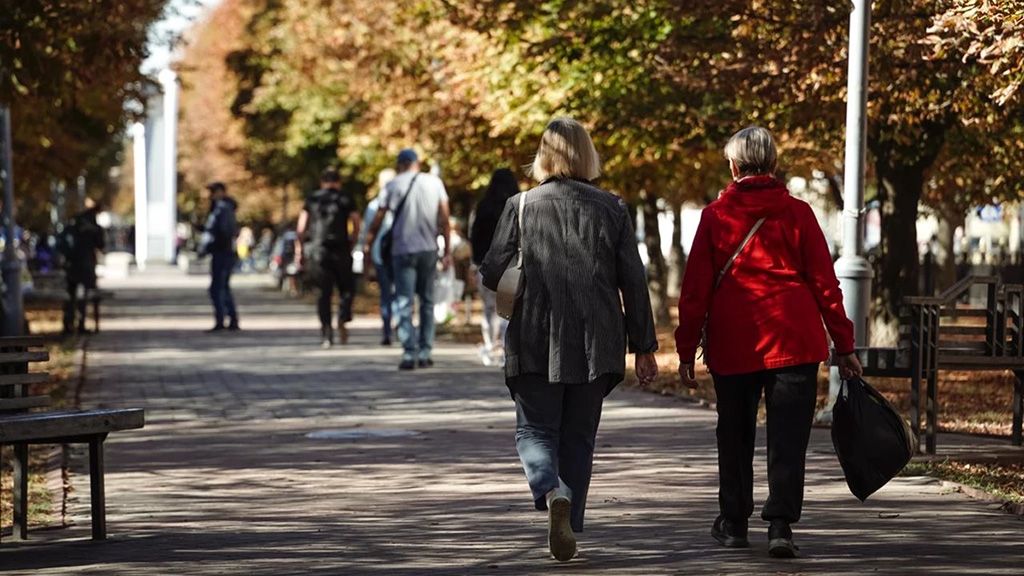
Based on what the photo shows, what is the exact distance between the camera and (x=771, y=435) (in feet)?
25.6

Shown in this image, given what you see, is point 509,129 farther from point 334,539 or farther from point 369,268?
point 334,539

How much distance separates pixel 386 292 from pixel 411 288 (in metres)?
2.92

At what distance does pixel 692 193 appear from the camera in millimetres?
32188

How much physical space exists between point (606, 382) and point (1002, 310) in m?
4.78

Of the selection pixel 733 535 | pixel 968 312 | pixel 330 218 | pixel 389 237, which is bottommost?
pixel 733 535

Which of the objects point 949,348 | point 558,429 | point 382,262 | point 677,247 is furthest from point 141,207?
point 558,429

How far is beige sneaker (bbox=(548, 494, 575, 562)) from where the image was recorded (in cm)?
741

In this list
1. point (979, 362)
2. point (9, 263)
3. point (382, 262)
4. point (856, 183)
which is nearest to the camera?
point (979, 362)

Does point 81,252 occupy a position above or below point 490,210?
below

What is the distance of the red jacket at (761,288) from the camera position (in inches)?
302

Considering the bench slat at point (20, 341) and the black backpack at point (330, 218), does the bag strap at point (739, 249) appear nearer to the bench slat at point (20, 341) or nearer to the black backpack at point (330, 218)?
the bench slat at point (20, 341)

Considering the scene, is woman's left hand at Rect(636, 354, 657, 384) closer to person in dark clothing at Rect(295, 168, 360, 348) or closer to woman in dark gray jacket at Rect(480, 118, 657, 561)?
woman in dark gray jacket at Rect(480, 118, 657, 561)

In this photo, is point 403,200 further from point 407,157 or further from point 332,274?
point 332,274

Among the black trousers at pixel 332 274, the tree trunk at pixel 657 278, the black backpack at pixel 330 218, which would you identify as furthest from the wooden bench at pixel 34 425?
the tree trunk at pixel 657 278
